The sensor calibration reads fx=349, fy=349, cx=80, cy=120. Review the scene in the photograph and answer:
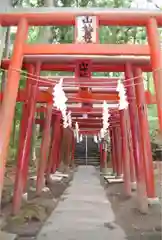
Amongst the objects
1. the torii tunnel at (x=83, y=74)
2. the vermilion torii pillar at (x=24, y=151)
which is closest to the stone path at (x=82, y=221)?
the vermilion torii pillar at (x=24, y=151)

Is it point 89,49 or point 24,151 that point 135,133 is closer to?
point 24,151

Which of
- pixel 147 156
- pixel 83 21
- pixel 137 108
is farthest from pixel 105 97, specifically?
pixel 83 21

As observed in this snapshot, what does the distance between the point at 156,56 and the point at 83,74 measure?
12.9ft

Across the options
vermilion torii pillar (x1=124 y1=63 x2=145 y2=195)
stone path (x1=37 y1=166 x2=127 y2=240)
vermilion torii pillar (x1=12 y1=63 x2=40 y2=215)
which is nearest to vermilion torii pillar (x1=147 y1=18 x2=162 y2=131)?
stone path (x1=37 y1=166 x2=127 y2=240)

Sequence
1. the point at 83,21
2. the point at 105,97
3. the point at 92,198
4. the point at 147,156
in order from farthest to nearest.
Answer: the point at 92,198 → the point at 105,97 → the point at 147,156 → the point at 83,21

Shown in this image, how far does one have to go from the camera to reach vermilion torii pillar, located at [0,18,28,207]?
6415 millimetres

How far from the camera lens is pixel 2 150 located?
6.37m

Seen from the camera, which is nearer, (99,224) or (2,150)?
(2,150)

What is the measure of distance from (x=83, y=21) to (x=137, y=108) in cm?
496

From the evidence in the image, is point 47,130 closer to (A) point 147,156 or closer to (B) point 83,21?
(A) point 147,156

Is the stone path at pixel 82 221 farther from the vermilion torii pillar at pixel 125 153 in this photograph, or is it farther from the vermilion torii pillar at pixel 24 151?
the vermilion torii pillar at pixel 24 151

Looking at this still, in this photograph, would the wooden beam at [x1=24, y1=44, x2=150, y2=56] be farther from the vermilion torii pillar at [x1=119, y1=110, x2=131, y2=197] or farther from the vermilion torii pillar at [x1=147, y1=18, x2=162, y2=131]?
the vermilion torii pillar at [x1=119, y1=110, x2=131, y2=197]

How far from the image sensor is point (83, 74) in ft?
34.4

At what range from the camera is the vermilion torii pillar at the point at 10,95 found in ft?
21.0
